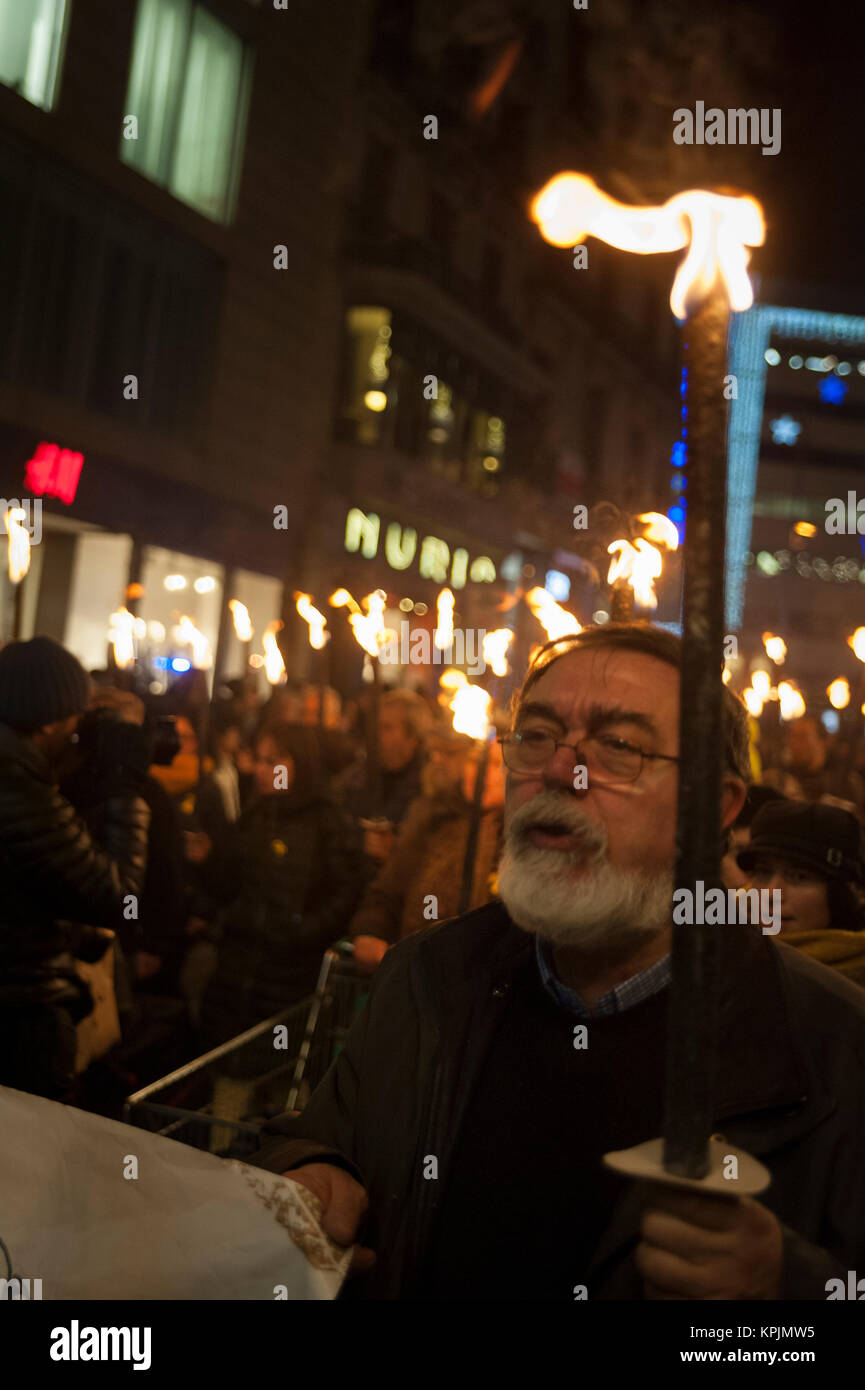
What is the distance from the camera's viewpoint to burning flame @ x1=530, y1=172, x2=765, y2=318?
99cm

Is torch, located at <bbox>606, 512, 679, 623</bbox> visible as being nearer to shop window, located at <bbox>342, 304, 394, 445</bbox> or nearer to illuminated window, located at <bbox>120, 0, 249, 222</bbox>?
illuminated window, located at <bbox>120, 0, 249, 222</bbox>

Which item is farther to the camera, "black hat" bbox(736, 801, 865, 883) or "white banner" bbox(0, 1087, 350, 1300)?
"black hat" bbox(736, 801, 865, 883)

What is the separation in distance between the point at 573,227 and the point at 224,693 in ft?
44.3

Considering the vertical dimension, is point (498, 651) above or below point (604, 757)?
above

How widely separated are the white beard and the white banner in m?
0.60

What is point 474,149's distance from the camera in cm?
3014

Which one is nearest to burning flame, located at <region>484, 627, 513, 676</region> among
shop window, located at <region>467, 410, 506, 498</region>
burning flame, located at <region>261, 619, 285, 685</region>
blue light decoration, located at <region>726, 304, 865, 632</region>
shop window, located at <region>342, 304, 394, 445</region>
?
burning flame, located at <region>261, 619, 285, 685</region>

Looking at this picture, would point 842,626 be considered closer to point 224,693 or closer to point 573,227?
point 224,693

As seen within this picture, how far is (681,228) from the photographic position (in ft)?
3.51

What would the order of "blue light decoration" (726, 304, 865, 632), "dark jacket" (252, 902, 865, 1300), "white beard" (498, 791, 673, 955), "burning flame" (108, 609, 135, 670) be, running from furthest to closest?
"blue light decoration" (726, 304, 865, 632)
"burning flame" (108, 609, 135, 670)
"white beard" (498, 791, 673, 955)
"dark jacket" (252, 902, 865, 1300)

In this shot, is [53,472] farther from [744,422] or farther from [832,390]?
[832,390]

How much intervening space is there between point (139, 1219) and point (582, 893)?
0.86m

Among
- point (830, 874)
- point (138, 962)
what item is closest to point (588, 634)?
point (830, 874)

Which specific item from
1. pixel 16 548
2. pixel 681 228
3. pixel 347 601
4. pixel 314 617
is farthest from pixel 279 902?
pixel 681 228
